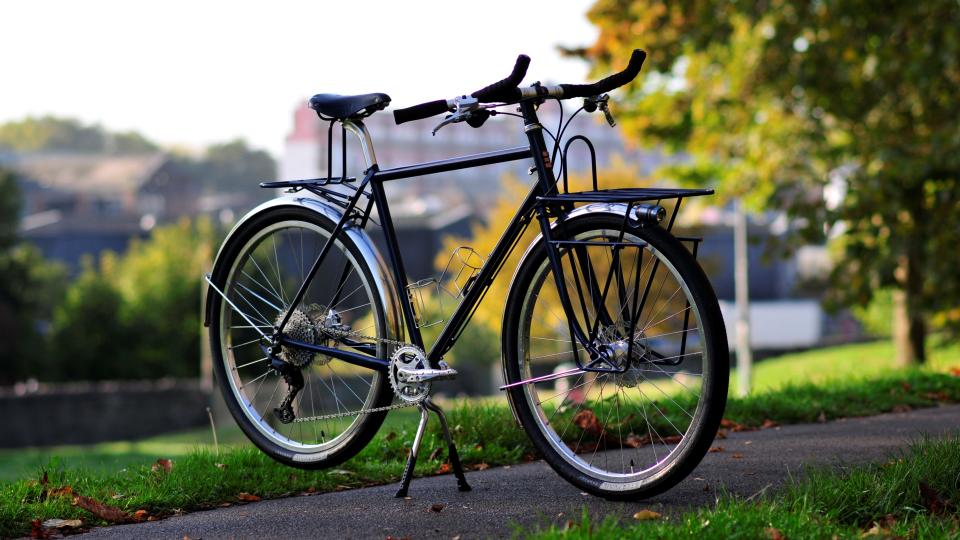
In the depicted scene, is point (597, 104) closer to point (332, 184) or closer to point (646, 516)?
point (332, 184)

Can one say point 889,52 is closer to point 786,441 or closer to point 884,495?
point 786,441

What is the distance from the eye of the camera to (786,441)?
5.20 m

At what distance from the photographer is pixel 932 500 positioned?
3.71m

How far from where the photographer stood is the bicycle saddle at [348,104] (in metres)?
4.27

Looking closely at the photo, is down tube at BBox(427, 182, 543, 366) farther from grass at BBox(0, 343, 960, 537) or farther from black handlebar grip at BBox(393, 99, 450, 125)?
grass at BBox(0, 343, 960, 537)

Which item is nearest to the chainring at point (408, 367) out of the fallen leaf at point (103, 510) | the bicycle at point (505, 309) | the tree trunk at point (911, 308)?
the bicycle at point (505, 309)

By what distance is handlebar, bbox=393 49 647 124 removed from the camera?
3.94 meters

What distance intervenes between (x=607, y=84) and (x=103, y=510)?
7.27 ft

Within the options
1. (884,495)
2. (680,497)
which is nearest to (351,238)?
(680,497)

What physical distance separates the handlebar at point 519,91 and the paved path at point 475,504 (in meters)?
1.32

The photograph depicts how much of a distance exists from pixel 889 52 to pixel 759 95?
11.3 feet

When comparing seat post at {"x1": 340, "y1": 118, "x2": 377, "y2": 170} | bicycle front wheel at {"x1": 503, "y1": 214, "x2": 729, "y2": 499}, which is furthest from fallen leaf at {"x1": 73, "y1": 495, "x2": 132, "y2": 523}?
seat post at {"x1": 340, "y1": 118, "x2": 377, "y2": 170}

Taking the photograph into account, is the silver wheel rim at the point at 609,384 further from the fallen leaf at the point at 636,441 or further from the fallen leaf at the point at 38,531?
the fallen leaf at the point at 38,531

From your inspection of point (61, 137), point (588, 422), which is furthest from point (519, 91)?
point (61, 137)
